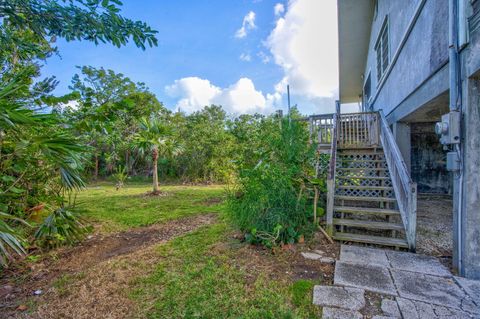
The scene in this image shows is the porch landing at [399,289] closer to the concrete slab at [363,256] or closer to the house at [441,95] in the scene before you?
the concrete slab at [363,256]

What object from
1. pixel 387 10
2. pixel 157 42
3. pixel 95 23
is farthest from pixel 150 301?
pixel 387 10

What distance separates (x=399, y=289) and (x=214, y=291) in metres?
1.86

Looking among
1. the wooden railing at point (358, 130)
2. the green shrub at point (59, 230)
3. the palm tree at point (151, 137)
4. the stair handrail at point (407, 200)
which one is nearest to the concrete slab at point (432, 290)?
the stair handrail at point (407, 200)

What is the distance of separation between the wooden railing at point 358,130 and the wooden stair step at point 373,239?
313 cm

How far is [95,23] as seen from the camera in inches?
96.8

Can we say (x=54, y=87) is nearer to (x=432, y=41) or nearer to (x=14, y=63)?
(x=14, y=63)

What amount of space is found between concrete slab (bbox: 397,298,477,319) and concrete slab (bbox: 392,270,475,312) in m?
0.07

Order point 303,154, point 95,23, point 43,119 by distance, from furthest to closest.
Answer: point 303,154 → point 95,23 → point 43,119

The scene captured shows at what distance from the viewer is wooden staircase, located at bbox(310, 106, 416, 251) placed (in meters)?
3.39

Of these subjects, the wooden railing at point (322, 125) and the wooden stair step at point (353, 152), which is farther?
the wooden railing at point (322, 125)

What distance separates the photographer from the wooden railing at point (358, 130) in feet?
20.5

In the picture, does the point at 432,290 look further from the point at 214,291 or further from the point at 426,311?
the point at 214,291

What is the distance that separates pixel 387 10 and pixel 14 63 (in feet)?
28.4

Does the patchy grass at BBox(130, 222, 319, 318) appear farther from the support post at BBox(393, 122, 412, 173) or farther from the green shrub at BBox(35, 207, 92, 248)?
the support post at BBox(393, 122, 412, 173)
